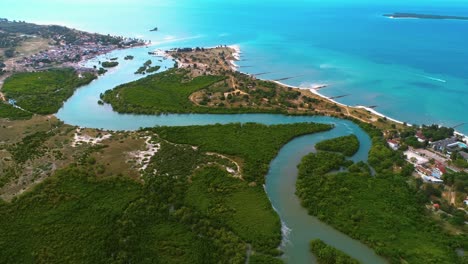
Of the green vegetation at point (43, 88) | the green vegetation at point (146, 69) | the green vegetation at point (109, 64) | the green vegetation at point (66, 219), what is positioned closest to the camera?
the green vegetation at point (66, 219)

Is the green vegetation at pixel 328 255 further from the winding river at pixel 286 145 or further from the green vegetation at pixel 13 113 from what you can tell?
the green vegetation at pixel 13 113

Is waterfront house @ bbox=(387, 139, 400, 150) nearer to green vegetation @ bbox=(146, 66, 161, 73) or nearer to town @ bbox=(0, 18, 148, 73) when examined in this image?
green vegetation @ bbox=(146, 66, 161, 73)

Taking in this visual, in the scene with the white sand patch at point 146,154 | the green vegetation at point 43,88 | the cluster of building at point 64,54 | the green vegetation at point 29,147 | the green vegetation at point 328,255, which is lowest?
the green vegetation at point 328,255

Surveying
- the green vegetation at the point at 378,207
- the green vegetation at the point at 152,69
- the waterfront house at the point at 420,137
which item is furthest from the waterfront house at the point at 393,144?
the green vegetation at the point at 152,69

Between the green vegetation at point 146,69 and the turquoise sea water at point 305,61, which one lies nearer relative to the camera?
the turquoise sea water at point 305,61

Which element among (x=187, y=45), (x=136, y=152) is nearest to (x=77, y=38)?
(x=187, y=45)

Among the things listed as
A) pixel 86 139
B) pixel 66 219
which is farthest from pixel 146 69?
pixel 66 219

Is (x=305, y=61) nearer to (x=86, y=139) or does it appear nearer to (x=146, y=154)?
(x=146, y=154)

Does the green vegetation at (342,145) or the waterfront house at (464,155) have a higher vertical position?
the green vegetation at (342,145)
